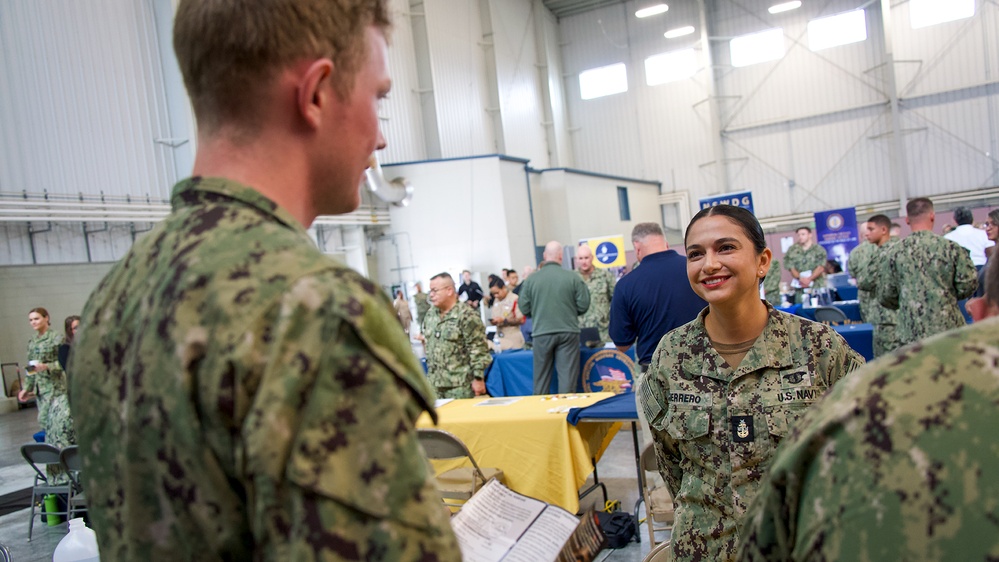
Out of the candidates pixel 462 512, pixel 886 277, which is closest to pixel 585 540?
pixel 462 512

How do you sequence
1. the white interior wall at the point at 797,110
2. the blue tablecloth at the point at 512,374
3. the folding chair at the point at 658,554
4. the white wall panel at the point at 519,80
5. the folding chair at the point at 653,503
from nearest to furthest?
1. the folding chair at the point at 658,554
2. the folding chair at the point at 653,503
3. the blue tablecloth at the point at 512,374
4. the white interior wall at the point at 797,110
5. the white wall panel at the point at 519,80

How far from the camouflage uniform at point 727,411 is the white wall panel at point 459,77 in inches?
647

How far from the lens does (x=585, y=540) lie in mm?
4246

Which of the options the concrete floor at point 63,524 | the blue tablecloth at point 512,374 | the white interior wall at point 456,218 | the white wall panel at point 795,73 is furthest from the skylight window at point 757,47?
the concrete floor at point 63,524

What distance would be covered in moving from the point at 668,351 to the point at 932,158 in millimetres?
20172

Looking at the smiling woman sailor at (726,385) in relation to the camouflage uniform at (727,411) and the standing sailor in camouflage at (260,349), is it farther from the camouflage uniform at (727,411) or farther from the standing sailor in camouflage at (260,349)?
the standing sailor in camouflage at (260,349)

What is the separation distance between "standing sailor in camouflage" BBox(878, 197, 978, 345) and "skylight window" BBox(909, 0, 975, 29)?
1652cm

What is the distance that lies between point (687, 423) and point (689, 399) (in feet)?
0.23

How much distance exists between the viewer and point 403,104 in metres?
17.7

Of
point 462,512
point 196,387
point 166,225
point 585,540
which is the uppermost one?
point 166,225

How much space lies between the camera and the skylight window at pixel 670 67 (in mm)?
21844

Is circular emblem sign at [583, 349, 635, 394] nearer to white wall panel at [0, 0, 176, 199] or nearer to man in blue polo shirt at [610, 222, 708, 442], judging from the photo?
man in blue polo shirt at [610, 222, 708, 442]

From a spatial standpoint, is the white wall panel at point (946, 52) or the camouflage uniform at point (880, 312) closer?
the camouflage uniform at point (880, 312)

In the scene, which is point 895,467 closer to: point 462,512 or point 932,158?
point 462,512
